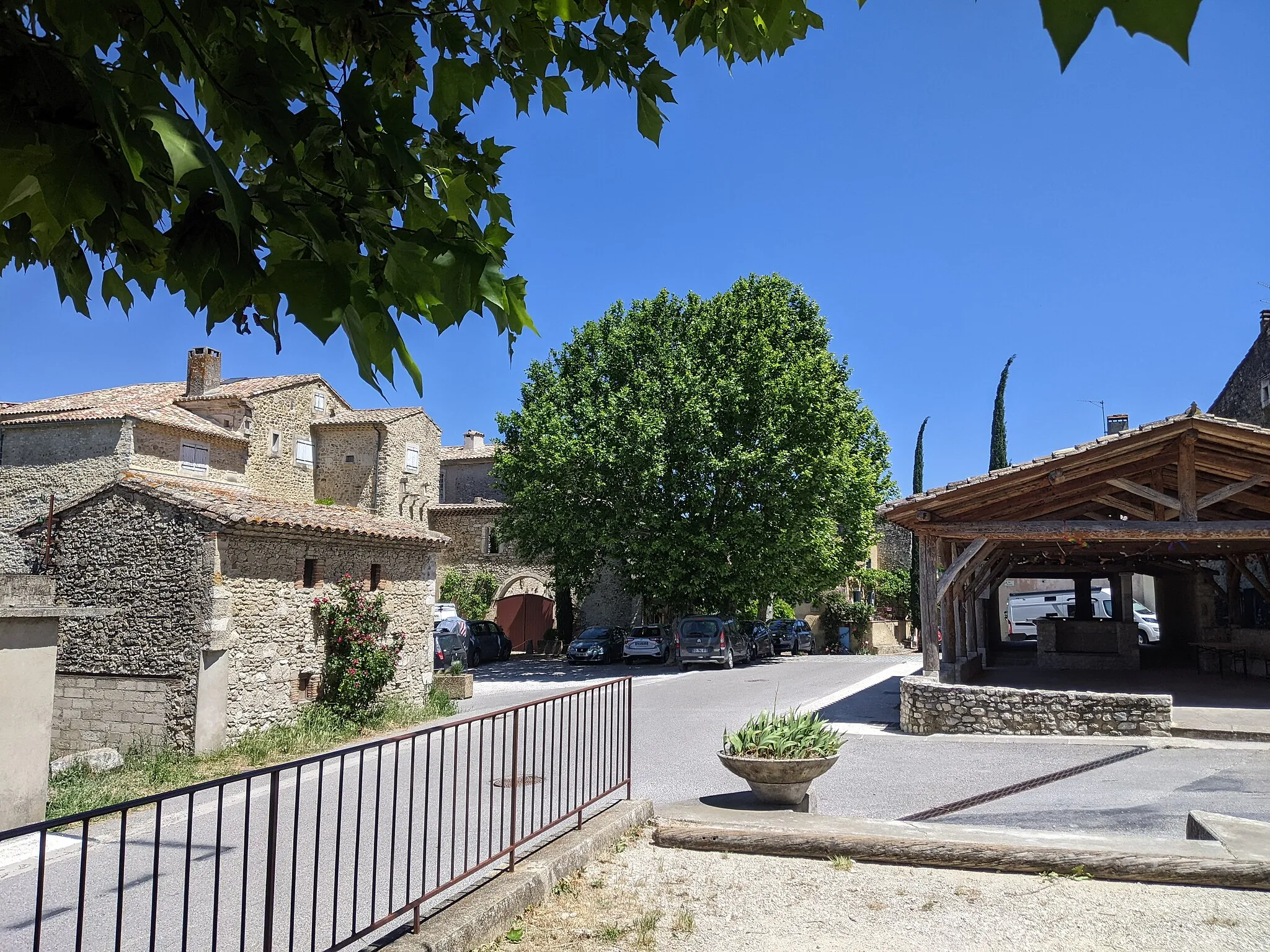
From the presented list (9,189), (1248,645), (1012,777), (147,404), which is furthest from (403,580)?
(147,404)

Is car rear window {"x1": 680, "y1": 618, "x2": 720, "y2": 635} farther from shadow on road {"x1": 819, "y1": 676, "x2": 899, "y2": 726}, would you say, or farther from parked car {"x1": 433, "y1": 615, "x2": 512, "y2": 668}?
shadow on road {"x1": 819, "y1": 676, "x2": 899, "y2": 726}

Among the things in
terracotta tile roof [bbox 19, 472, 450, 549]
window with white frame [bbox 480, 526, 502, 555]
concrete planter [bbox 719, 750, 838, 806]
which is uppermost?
window with white frame [bbox 480, 526, 502, 555]

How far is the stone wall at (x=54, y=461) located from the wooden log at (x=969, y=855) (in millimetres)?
27656

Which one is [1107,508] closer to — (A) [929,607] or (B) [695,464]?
(A) [929,607]

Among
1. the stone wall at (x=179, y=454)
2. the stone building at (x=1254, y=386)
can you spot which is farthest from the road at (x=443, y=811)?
the stone wall at (x=179, y=454)

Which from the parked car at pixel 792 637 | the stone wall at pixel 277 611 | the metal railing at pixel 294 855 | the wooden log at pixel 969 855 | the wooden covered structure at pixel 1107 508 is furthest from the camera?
the parked car at pixel 792 637

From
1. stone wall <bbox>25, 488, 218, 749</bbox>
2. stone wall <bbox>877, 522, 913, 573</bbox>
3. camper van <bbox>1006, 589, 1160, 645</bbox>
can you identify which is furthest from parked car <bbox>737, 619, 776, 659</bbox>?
stone wall <bbox>25, 488, 218, 749</bbox>

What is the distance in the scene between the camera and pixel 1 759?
8352mm

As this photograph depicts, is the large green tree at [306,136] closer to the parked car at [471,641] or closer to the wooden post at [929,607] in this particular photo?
the wooden post at [929,607]

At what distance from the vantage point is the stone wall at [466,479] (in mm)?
42312

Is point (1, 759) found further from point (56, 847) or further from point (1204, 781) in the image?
point (1204, 781)

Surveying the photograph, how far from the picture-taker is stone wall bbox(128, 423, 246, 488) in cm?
2867

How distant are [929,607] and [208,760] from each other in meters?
10.1

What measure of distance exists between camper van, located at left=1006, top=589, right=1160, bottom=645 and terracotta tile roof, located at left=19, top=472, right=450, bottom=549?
94.9ft
